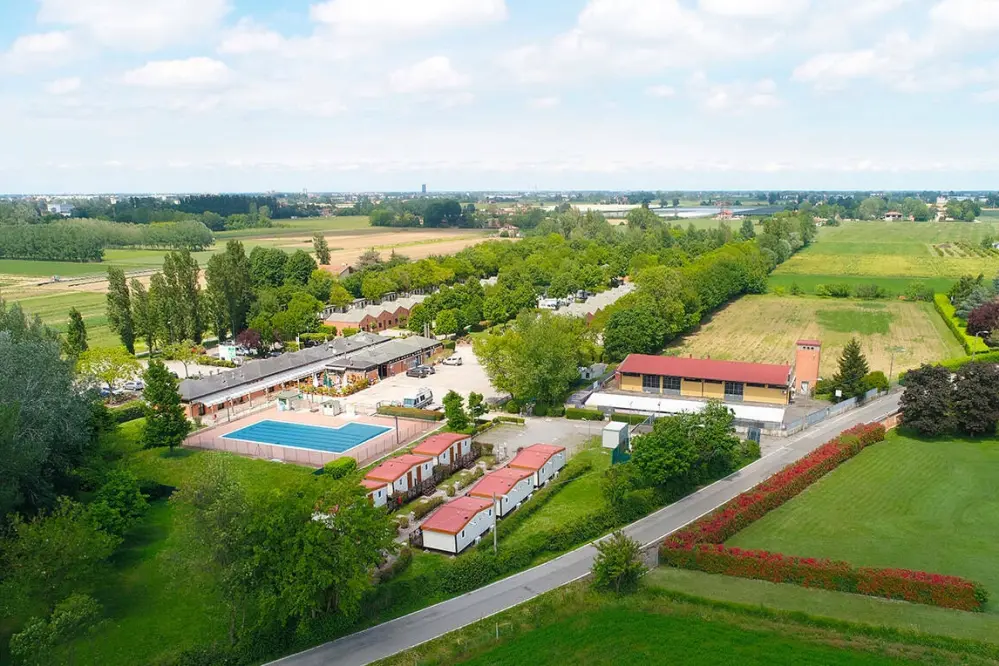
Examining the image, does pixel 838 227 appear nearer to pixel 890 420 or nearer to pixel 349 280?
pixel 349 280

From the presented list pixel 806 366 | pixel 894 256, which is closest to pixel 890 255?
pixel 894 256

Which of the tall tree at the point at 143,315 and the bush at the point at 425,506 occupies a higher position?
the tall tree at the point at 143,315

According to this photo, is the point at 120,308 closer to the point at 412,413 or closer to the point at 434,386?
the point at 434,386

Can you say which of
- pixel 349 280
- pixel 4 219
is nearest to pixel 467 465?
pixel 349 280

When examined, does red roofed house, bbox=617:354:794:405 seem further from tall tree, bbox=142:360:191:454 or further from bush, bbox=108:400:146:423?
bush, bbox=108:400:146:423

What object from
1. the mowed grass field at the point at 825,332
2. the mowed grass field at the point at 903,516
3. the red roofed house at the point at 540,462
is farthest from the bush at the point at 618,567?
the mowed grass field at the point at 825,332

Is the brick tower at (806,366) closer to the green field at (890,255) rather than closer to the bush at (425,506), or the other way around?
the bush at (425,506)
